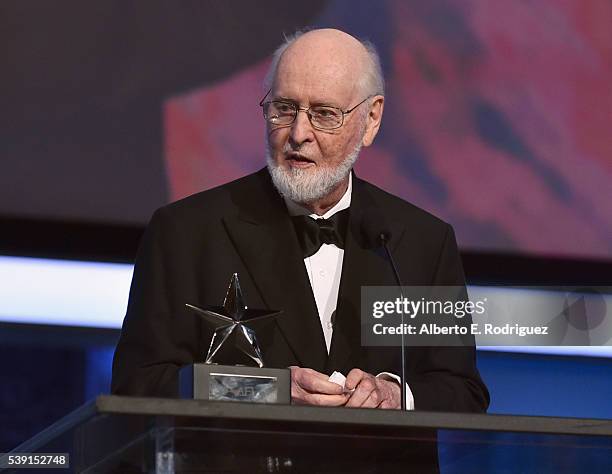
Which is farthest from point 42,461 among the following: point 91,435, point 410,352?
point 410,352

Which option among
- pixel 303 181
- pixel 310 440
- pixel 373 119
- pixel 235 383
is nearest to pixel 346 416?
pixel 310 440

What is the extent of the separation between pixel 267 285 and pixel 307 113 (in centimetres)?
40

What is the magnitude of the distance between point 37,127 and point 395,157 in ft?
3.92

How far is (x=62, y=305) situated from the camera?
3998mm

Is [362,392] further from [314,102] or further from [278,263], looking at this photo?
[314,102]

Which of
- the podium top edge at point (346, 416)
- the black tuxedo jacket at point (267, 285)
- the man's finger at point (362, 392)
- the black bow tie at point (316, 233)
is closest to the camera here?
the podium top edge at point (346, 416)

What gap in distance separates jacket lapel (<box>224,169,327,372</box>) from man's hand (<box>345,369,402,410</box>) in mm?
298

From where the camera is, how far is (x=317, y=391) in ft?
7.75

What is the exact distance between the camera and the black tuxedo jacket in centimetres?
268

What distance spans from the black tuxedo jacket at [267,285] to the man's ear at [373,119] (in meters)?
0.15

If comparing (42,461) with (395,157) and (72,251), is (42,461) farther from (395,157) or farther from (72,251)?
(395,157)

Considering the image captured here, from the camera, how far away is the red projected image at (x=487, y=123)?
165 inches

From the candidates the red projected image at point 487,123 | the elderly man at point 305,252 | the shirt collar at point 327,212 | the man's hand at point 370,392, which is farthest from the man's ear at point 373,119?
the red projected image at point 487,123

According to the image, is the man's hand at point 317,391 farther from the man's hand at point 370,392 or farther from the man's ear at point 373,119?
the man's ear at point 373,119
